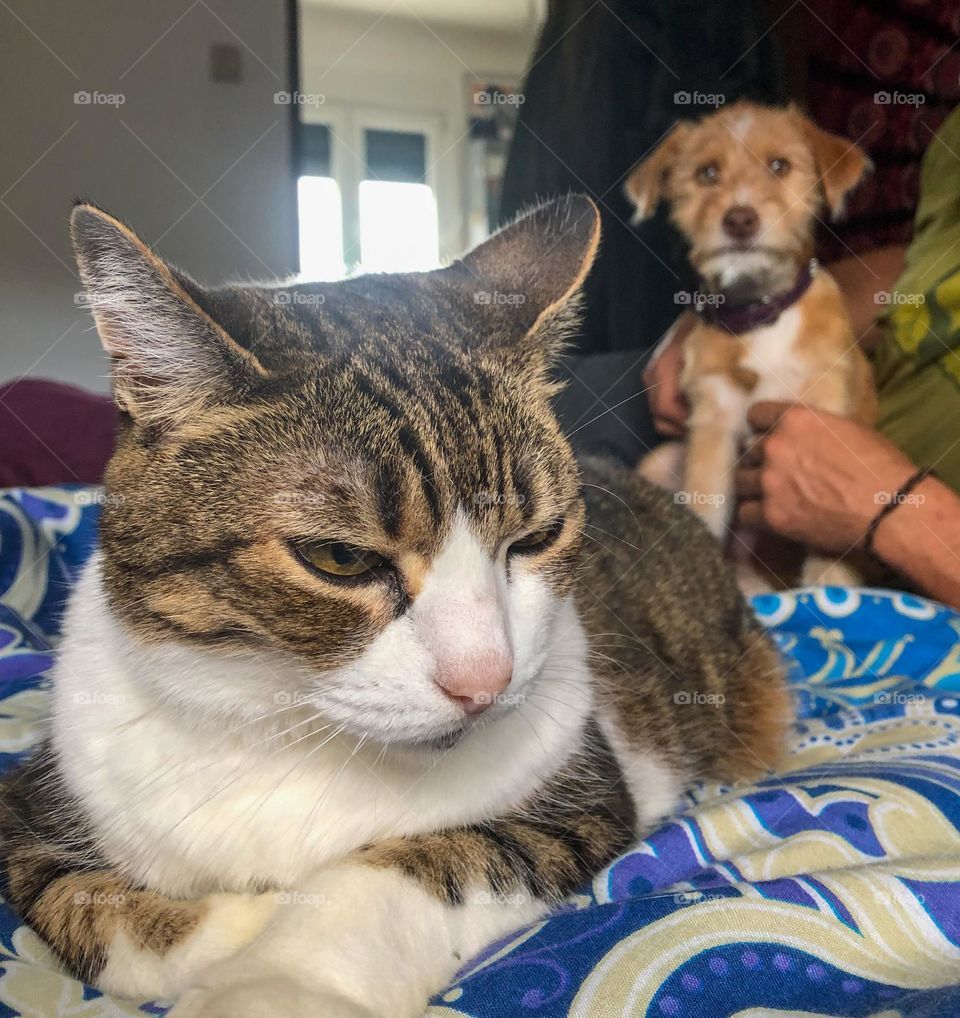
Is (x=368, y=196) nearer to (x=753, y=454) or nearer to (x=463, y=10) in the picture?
(x=463, y=10)

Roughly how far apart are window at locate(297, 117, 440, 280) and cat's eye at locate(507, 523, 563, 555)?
4.07 ft

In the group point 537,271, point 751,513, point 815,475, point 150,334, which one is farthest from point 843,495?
point 150,334

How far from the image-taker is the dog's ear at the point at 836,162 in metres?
1.52

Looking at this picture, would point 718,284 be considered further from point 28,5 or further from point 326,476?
point 28,5

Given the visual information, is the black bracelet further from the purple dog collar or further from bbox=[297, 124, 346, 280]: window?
bbox=[297, 124, 346, 280]: window

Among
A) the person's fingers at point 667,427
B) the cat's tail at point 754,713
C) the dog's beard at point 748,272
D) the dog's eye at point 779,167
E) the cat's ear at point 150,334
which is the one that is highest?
the dog's eye at point 779,167

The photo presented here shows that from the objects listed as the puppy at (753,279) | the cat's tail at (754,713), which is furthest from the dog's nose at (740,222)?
the cat's tail at (754,713)

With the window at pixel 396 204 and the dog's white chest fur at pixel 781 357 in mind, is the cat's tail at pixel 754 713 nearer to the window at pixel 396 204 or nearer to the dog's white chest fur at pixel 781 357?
the dog's white chest fur at pixel 781 357

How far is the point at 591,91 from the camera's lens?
1.67 metres

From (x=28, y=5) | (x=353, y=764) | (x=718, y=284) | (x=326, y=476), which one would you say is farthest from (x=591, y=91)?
(x=28, y=5)

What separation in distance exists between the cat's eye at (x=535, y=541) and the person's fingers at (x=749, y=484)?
0.94m

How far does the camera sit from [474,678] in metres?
0.57

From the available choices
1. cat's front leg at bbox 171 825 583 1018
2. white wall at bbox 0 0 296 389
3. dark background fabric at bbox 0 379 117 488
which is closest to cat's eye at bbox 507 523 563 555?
cat's front leg at bbox 171 825 583 1018

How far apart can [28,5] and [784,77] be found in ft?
6.63
